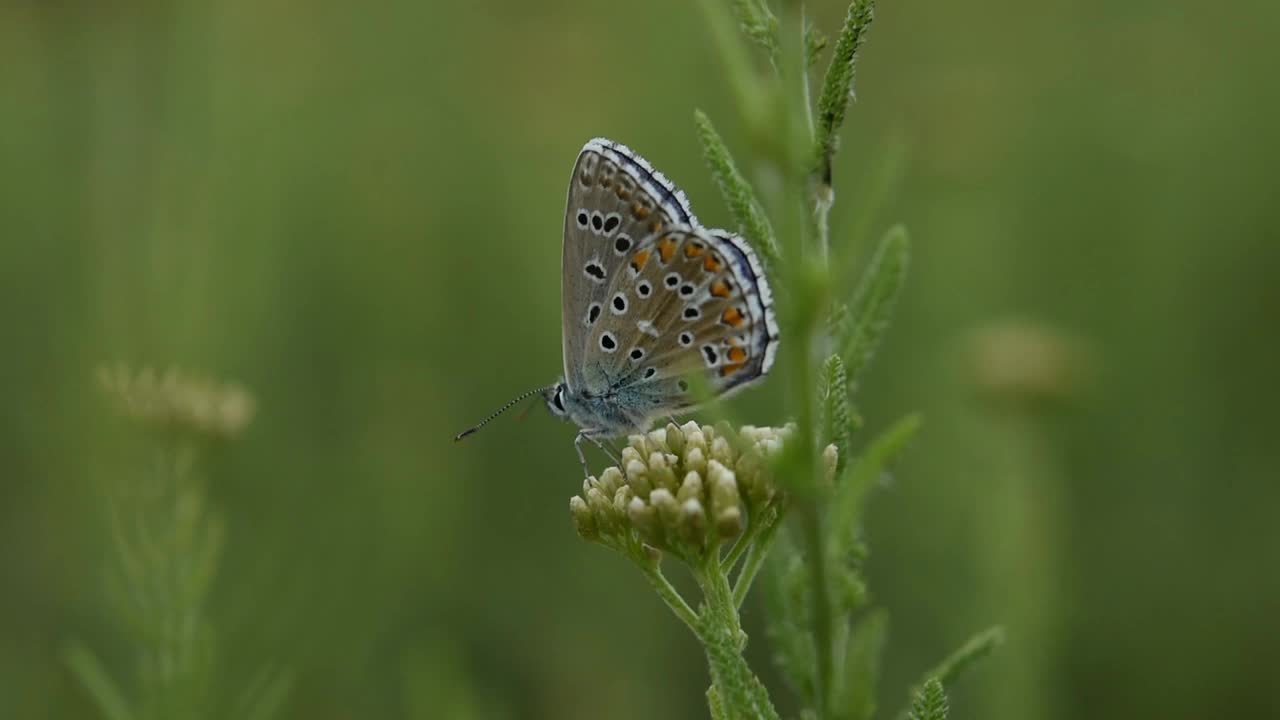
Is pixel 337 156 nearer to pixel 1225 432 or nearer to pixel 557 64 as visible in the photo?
pixel 557 64

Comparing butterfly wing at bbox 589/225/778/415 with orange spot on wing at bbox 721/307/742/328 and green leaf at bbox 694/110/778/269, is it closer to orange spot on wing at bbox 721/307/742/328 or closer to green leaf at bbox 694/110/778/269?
orange spot on wing at bbox 721/307/742/328

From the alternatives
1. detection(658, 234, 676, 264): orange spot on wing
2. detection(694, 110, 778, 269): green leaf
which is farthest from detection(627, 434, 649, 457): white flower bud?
detection(694, 110, 778, 269): green leaf

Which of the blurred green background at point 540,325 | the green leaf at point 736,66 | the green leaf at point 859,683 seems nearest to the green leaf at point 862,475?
the green leaf at point 859,683

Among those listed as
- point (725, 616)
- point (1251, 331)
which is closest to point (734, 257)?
point (725, 616)

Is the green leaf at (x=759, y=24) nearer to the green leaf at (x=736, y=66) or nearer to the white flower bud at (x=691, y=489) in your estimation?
the green leaf at (x=736, y=66)

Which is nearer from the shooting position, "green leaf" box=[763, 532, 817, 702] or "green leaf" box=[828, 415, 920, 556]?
"green leaf" box=[828, 415, 920, 556]

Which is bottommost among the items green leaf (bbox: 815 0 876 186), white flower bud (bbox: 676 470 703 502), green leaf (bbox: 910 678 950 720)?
white flower bud (bbox: 676 470 703 502)
